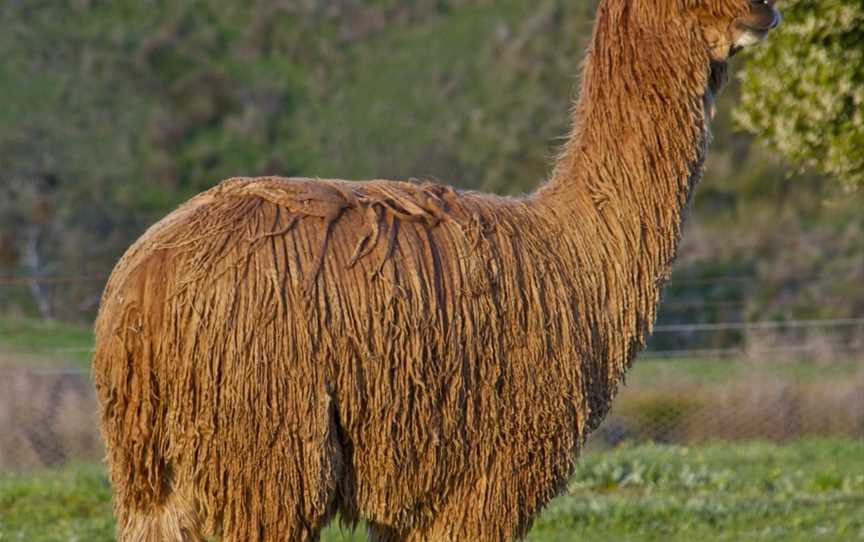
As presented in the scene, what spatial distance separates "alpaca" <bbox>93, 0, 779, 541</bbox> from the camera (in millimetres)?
4891

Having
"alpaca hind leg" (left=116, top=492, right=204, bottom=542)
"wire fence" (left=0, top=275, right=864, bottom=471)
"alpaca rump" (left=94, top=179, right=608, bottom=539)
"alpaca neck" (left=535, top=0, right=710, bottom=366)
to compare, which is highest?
"alpaca neck" (left=535, top=0, right=710, bottom=366)

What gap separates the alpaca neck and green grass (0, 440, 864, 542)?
241cm

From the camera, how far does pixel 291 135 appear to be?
1254 inches

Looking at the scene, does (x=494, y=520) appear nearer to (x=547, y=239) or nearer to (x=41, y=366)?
A: (x=547, y=239)

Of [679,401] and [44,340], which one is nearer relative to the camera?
[679,401]

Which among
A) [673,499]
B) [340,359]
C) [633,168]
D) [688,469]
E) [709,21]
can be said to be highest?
[709,21]

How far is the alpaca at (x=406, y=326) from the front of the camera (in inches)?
193

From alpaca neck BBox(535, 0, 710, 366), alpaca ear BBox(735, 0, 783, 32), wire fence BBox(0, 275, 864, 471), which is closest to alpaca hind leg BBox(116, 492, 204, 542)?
alpaca neck BBox(535, 0, 710, 366)

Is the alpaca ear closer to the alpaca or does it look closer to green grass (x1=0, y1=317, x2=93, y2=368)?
the alpaca

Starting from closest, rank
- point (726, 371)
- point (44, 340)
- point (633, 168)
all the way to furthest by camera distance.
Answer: point (633, 168)
point (726, 371)
point (44, 340)

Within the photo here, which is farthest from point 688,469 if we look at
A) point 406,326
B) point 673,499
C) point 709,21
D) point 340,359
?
point 340,359

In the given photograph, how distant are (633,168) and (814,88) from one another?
526cm

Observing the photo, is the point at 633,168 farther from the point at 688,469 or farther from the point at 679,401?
the point at 679,401

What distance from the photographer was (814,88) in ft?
33.9
